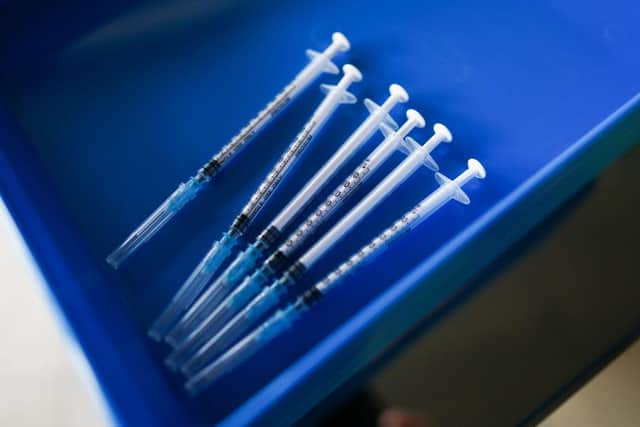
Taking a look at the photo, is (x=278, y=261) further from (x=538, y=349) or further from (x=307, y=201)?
(x=538, y=349)

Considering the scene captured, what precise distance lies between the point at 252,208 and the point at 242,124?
0.47 feet

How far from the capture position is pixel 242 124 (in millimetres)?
785

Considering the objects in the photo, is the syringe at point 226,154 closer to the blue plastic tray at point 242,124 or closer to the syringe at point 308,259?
the blue plastic tray at point 242,124

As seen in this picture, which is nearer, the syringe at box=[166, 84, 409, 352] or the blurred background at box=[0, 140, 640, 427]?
the syringe at box=[166, 84, 409, 352]

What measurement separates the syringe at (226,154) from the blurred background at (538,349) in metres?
0.19

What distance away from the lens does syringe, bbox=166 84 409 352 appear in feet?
2.13

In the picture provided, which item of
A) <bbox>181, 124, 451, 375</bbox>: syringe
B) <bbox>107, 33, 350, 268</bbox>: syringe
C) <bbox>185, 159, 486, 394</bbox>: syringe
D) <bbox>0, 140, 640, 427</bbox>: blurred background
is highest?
<bbox>107, 33, 350, 268</bbox>: syringe

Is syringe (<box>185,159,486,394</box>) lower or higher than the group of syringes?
lower

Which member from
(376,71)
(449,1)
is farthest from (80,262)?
(449,1)

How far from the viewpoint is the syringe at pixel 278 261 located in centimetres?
64

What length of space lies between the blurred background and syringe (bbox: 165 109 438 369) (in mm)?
214

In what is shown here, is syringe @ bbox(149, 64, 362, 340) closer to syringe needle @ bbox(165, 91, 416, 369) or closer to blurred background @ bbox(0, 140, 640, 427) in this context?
syringe needle @ bbox(165, 91, 416, 369)

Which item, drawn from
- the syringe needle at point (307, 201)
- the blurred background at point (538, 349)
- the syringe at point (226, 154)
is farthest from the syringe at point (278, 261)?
the blurred background at point (538, 349)

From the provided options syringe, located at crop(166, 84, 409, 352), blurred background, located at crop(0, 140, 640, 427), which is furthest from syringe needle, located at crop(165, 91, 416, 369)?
blurred background, located at crop(0, 140, 640, 427)
